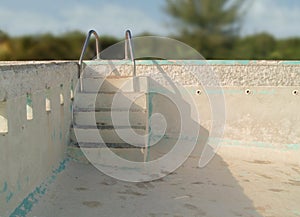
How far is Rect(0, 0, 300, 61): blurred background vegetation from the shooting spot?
38.4 ft

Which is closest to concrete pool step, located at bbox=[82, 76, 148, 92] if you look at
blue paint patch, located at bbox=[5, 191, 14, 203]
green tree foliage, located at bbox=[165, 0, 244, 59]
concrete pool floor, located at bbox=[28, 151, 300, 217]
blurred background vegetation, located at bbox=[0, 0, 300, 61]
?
concrete pool floor, located at bbox=[28, 151, 300, 217]

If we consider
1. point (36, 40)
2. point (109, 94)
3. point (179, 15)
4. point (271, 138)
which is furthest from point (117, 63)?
point (179, 15)

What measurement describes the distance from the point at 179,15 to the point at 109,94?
15.3m

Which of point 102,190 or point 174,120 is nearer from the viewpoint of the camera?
point 102,190

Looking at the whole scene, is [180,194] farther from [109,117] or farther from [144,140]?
[109,117]

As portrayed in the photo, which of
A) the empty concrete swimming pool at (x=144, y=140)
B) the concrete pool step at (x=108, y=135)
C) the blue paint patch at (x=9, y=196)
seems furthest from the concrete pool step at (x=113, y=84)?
the blue paint patch at (x=9, y=196)

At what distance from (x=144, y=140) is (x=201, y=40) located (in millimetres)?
13380

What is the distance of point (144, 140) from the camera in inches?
164

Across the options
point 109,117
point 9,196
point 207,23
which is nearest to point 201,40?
point 207,23

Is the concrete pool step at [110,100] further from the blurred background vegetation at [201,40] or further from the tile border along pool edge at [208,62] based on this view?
the blurred background vegetation at [201,40]

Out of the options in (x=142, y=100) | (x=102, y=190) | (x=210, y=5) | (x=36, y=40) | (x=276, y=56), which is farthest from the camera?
(x=210, y=5)

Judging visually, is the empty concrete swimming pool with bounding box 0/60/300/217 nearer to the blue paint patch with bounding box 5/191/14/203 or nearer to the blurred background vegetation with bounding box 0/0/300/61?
the blue paint patch with bounding box 5/191/14/203

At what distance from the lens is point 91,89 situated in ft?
15.7

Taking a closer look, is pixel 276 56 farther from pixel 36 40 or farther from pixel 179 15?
pixel 36 40
